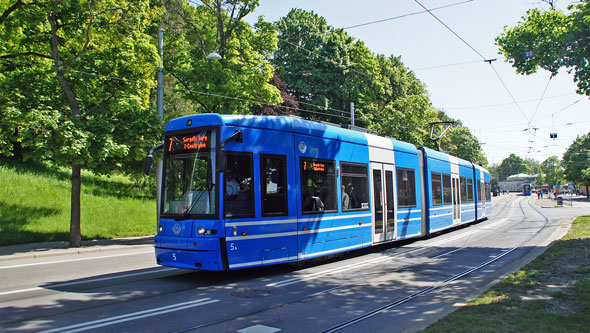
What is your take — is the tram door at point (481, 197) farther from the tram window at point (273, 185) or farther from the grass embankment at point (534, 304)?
the tram window at point (273, 185)

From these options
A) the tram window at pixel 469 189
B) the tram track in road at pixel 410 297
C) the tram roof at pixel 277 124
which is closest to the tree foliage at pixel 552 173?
the tram window at pixel 469 189

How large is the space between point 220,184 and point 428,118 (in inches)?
1548

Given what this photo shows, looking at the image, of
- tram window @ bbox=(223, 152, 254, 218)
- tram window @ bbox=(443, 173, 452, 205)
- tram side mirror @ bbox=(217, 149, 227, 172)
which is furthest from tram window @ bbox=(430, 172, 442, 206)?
tram side mirror @ bbox=(217, 149, 227, 172)

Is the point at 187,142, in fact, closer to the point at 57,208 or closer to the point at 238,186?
the point at 238,186

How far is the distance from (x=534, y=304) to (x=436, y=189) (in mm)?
11002

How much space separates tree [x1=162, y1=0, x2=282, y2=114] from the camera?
2120cm

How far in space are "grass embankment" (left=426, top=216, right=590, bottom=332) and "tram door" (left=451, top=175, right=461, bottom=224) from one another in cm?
967

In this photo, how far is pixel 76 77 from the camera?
53.0ft

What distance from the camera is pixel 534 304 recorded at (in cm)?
648

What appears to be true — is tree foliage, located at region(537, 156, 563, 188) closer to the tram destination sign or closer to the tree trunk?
the tree trunk

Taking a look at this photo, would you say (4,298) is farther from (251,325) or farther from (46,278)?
(251,325)

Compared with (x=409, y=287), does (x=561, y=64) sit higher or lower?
higher

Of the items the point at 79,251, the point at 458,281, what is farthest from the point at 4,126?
the point at 458,281

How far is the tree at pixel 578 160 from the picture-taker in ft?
284
